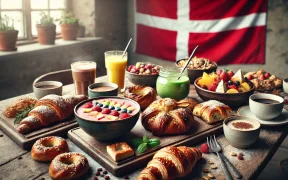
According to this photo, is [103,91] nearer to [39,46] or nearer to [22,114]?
[22,114]

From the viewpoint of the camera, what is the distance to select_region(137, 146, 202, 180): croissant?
45.6 inches

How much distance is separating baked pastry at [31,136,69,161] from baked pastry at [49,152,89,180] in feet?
0.19

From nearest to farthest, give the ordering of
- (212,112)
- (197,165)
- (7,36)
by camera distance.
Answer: (197,165), (212,112), (7,36)

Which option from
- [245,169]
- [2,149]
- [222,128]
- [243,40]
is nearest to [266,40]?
[243,40]

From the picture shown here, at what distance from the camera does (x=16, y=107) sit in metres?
1.71

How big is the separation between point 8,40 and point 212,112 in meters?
2.35

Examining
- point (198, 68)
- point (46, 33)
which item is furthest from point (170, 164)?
point (46, 33)

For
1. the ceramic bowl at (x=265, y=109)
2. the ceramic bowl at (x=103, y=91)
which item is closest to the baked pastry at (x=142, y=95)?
the ceramic bowl at (x=103, y=91)

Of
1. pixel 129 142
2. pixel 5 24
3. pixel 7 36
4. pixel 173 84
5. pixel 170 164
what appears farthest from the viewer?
pixel 5 24

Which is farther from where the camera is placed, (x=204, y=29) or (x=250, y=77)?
(x=204, y=29)

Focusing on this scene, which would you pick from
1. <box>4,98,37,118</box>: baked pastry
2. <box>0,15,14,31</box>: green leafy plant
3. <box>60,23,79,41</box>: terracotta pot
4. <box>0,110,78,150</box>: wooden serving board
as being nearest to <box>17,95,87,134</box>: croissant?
<box>0,110,78,150</box>: wooden serving board

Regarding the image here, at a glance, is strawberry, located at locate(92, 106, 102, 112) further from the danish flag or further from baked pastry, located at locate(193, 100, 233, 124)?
the danish flag

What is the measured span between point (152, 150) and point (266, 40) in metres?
2.60

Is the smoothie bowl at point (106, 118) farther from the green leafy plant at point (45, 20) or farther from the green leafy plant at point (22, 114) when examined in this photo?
the green leafy plant at point (45, 20)
